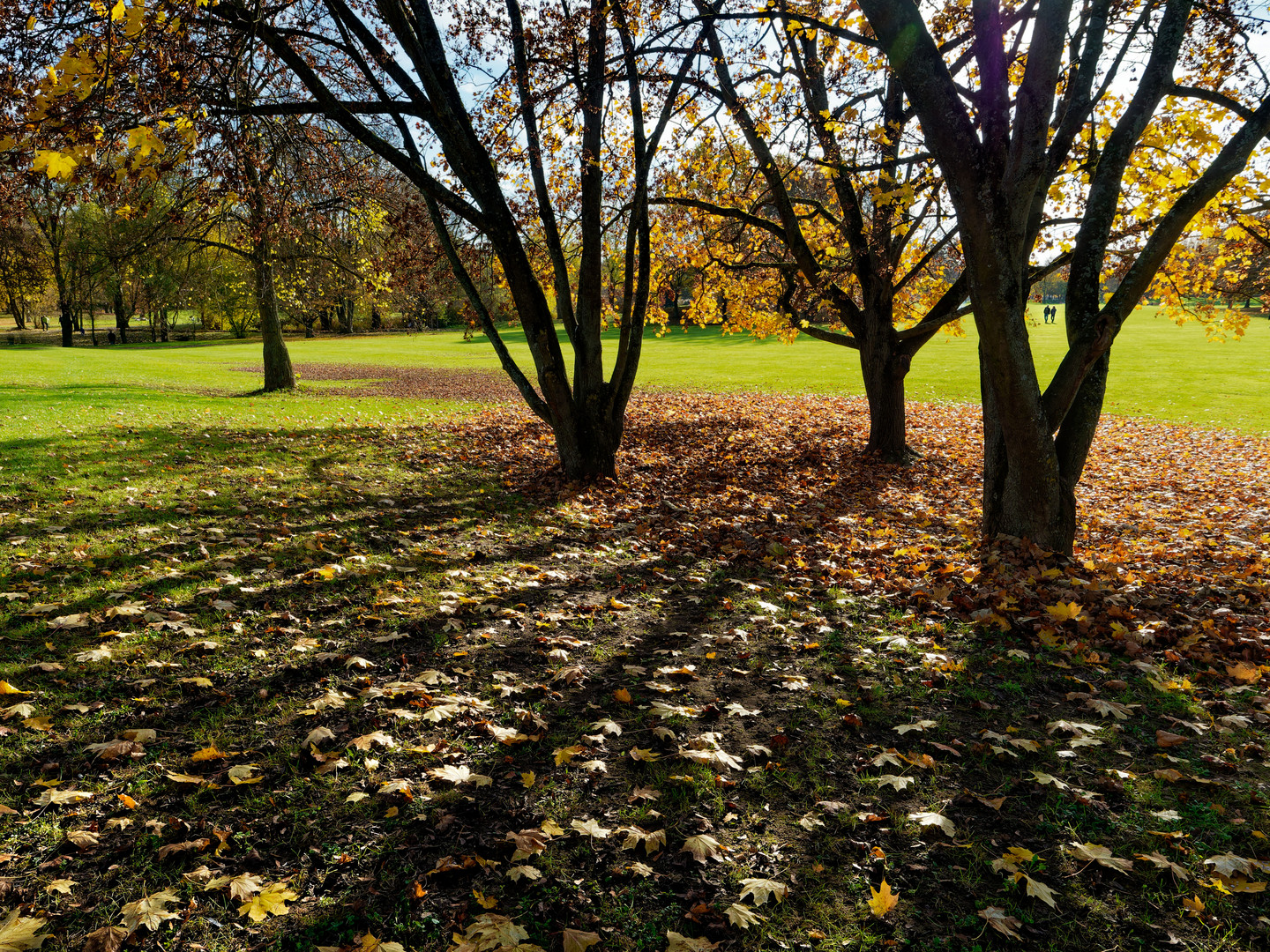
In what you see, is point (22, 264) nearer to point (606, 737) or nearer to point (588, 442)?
point (588, 442)

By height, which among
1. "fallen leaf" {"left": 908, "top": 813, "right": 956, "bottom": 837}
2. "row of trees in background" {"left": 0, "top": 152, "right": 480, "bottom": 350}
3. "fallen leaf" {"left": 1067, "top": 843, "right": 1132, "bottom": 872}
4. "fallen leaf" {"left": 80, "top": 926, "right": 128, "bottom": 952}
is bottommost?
"fallen leaf" {"left": 1067, "top": 843, "right": 1132, "bottom": 872}

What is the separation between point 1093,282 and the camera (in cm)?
677

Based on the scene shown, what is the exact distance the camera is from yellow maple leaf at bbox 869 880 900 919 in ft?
8.91

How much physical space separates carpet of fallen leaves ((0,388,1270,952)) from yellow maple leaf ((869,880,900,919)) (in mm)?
12

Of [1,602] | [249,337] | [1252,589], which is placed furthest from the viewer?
[249,337]

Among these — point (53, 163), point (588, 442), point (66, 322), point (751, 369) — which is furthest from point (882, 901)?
point (66, 322)

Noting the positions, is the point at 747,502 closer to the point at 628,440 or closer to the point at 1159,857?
the point at 628,440

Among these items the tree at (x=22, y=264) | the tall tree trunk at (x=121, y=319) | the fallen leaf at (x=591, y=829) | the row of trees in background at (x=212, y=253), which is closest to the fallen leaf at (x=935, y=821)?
the fallen leaf at (x=591, y=829)

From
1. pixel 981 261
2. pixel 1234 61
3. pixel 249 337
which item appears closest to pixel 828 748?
pixel 981 261

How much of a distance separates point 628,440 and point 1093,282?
10093 millimetres

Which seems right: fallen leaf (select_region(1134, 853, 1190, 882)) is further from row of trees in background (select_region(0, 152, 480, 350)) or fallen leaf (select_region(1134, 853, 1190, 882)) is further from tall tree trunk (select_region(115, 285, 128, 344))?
tall tree trunk (select_region(115, 285, 128, 344))

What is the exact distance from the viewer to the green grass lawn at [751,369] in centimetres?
1966

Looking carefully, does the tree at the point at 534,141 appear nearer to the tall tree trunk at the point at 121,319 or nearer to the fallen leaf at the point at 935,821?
the fallen leaf at the point at 935,821

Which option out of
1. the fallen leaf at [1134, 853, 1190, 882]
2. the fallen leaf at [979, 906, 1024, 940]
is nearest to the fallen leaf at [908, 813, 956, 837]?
the fallen leaf at [979, 906, 1024, 940]
